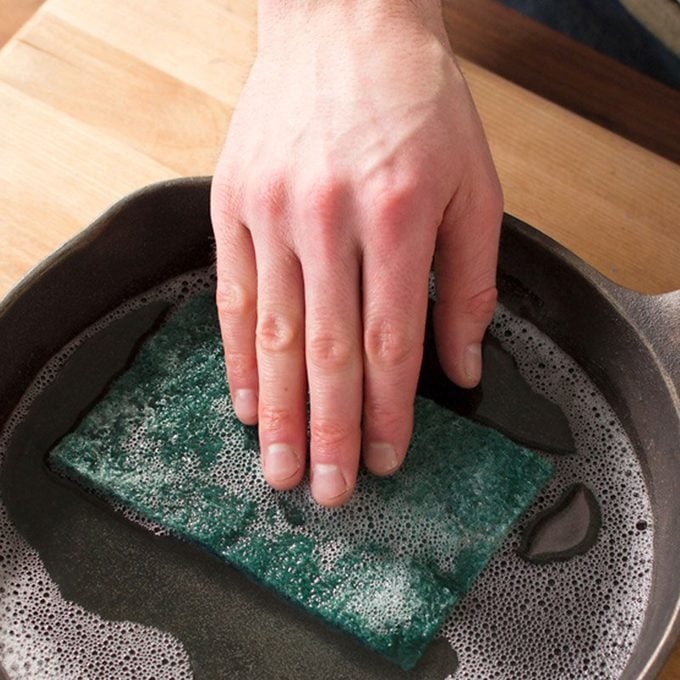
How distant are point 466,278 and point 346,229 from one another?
120 millimetres

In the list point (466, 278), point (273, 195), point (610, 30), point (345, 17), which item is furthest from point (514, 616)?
point (610, 30)

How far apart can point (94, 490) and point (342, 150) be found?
35 centimetres

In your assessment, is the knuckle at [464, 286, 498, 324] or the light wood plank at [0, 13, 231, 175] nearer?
the knuckle at [464, 286, 498, 324]

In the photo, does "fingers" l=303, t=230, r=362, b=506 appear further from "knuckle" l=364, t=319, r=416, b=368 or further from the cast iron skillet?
the cast iron skillet

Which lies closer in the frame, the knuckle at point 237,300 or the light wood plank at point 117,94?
the knuckle at point 237,300

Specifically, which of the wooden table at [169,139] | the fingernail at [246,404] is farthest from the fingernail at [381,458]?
the wooden table at [169,139]

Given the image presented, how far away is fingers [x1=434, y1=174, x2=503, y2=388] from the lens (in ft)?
2.51

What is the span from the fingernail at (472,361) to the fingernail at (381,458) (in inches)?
4.5

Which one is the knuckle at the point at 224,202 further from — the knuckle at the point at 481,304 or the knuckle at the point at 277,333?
the knuckle at the point at 481,304

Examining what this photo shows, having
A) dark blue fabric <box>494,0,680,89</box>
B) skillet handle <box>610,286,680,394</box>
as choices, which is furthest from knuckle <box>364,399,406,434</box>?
dark blue fabric <box>494,0,680,89</box>

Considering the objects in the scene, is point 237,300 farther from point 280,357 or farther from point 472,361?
point 472,361

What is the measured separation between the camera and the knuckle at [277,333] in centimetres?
75

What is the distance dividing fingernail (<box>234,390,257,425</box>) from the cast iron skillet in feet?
0.39

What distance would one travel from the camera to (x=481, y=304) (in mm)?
804
